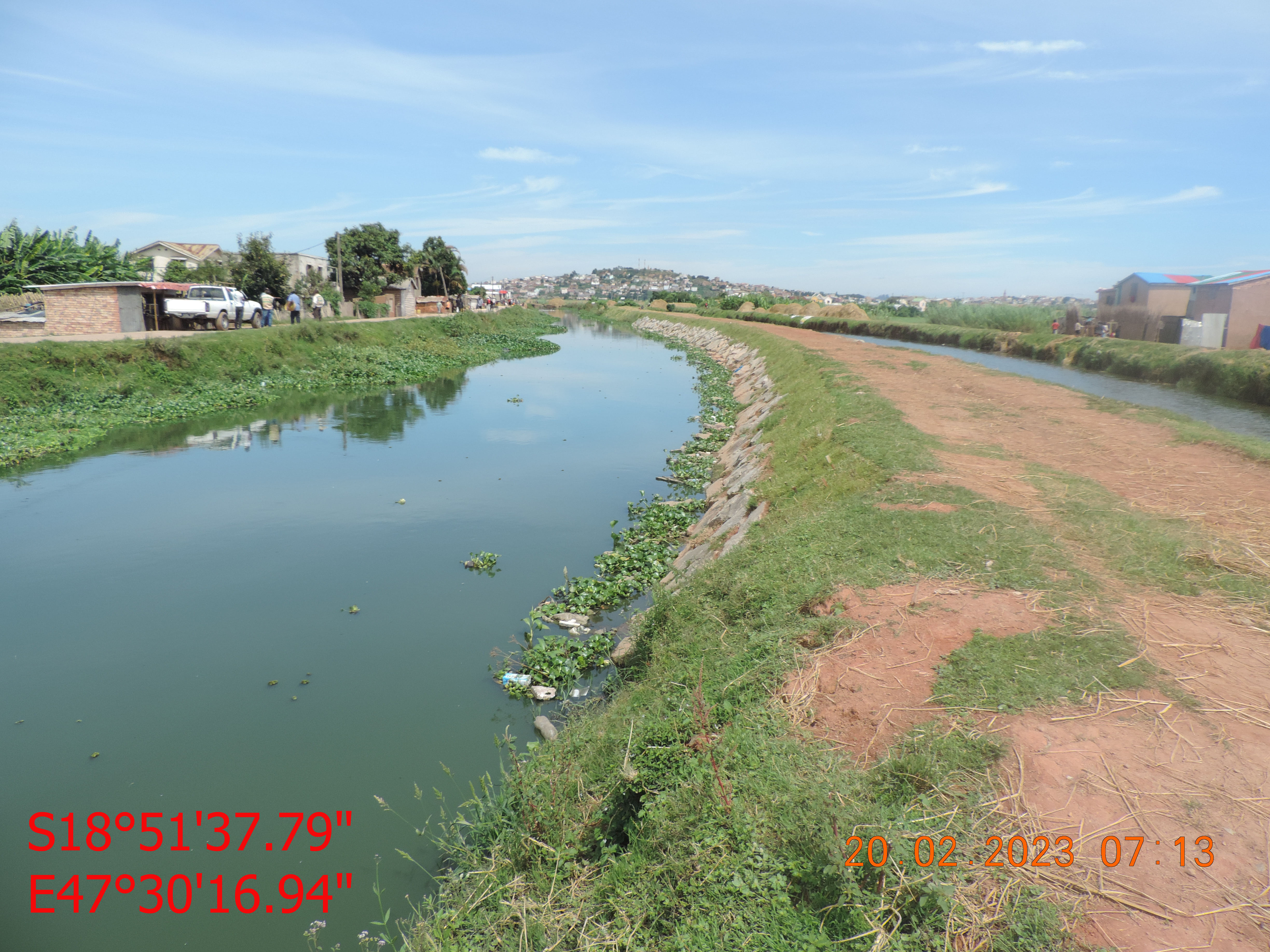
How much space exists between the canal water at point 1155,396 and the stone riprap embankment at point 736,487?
848 cm

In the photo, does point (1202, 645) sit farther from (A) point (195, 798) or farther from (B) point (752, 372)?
(B) point (752, 372)

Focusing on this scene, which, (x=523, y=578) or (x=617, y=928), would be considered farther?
(x=523, y=578)

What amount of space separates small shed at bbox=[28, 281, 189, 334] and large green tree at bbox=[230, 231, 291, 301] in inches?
577

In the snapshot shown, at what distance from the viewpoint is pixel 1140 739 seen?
3.91m

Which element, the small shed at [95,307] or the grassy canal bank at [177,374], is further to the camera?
the small shed at [95,307]

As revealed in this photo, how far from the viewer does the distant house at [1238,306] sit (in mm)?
25688

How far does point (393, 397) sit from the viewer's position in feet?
86.4

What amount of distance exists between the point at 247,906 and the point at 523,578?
5.60 m

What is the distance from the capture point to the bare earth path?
300cm

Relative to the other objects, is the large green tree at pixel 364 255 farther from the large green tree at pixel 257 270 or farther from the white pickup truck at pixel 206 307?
the white pickup truck at pixel 206 307

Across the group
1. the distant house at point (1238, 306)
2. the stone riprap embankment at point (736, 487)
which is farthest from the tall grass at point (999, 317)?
the stone riprap embankment at point (736, 487)

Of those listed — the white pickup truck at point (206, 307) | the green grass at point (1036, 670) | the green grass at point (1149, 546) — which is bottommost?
the green grass at point (1036, 670)

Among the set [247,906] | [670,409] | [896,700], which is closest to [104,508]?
[247,906]

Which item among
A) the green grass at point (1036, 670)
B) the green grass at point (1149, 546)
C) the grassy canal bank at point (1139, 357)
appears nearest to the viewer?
the green grass at point (1036, 670)
